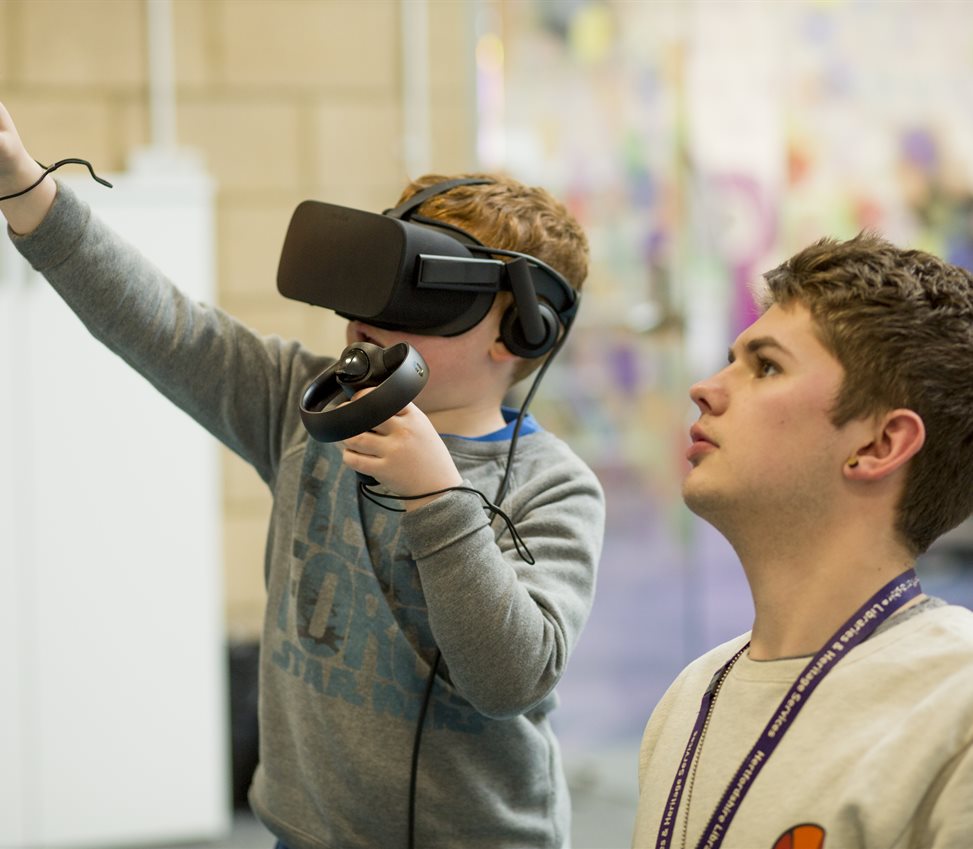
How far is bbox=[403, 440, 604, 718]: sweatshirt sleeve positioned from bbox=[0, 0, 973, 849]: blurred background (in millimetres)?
1760

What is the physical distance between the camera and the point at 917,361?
113cm

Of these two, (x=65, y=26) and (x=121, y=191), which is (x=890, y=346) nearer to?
(x=121, y=191)

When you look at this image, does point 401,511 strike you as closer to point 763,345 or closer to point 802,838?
point 763,345

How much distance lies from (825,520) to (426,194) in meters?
0.58

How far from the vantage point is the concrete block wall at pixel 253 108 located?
320cm

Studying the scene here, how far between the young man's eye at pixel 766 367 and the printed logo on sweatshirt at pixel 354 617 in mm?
418

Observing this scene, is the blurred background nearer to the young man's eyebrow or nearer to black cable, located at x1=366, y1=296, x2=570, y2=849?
black cable, located at x1=366, y1=296, x2=570, y2=849

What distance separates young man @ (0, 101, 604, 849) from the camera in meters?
1.35

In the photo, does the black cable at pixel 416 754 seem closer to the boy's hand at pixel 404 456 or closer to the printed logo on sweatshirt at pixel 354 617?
the printed logo on sweatshirt at pixel 354 617

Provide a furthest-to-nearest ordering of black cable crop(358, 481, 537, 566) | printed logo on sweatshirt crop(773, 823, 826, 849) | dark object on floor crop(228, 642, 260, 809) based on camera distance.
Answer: dark object on floor crop(228, 642, 260, 809), black cable crop(358, 481, 537, 566), printed logo on sweatshirt crop(773, 823, 826, 849)

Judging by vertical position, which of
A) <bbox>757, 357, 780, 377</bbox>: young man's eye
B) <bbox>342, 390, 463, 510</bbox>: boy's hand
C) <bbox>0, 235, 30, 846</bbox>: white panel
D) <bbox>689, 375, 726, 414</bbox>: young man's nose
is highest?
<bbox>757, 357, 780, 377</bbox>: young man's eye

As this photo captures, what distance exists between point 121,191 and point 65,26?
0.60m

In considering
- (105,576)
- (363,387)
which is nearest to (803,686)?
(363,387)

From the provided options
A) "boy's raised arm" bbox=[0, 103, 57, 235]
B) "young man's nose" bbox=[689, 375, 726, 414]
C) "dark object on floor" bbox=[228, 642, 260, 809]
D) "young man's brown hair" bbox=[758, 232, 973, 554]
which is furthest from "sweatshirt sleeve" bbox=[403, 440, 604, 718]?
"dark object on floor" bbox=[228, 642, 260, 809]
